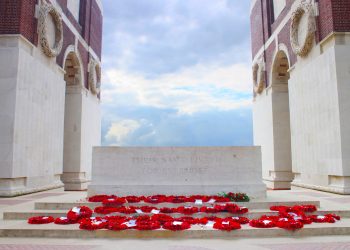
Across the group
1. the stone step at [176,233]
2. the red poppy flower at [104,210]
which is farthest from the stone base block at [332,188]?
the red poppy flower at [104,210]

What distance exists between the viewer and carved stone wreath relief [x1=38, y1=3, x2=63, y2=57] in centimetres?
1625

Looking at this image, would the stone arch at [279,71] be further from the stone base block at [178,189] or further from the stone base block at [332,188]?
the stone base block at [178,189]

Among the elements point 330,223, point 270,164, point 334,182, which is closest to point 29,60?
point 330,223

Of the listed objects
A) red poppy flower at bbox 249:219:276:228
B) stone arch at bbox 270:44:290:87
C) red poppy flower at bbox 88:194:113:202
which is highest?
stone arch at bbox 270:44:290:87

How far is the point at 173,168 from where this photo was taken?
36.4 feet

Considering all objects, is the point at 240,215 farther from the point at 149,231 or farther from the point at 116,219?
the point at 116,219

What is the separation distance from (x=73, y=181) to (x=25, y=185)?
739 centimetres

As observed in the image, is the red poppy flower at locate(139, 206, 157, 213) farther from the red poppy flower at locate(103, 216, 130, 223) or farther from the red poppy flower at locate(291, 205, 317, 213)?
the red poppy flower at locate(291, 205, 317, 213)

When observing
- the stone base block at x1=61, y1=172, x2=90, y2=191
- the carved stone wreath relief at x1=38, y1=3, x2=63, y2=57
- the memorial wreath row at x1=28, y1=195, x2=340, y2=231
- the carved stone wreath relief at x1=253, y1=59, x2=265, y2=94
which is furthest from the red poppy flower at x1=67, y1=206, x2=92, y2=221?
the carved stone wreath relief at x1=253, y1=59, x2=265, y2=94

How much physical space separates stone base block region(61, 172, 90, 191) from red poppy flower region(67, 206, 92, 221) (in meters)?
13.8

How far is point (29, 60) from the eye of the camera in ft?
50.1

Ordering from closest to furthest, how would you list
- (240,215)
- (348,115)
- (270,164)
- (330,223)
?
(330,223), (240,215), (348,115), (270,164)

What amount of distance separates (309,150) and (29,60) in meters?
15.1

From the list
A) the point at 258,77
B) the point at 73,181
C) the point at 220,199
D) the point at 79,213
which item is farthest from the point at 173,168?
the point at 258,77
